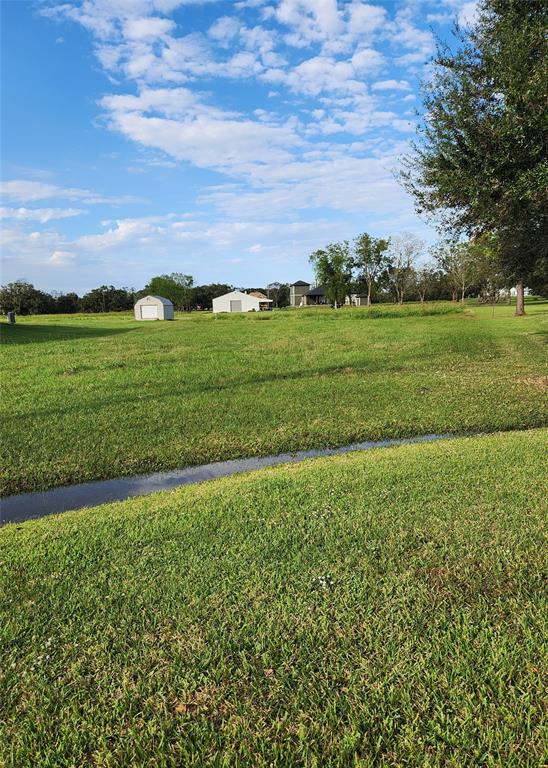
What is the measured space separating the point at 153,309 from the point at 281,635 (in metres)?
74.5

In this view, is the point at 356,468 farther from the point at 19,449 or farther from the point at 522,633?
the point at 19,449

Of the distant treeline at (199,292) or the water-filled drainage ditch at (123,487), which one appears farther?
the distant treeline at (199,292)

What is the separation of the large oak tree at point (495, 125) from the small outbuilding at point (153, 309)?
65592mm

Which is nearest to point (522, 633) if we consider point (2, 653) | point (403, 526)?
point (403, 526)

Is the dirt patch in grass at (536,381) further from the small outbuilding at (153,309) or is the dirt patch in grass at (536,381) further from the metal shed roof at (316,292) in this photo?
the metal shed roof at (316,292)

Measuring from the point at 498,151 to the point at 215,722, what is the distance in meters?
9.78

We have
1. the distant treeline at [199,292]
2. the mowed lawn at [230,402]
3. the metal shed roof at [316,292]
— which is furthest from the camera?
the metal shed roof at [316,292]

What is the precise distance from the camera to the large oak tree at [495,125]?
8.37m

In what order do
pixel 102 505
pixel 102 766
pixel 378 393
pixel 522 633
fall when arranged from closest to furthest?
pixel 102 766
pixel 522 633
pixel 102 505
pixel 378 393

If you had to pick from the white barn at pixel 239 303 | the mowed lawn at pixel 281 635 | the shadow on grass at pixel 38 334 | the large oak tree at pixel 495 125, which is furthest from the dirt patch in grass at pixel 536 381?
the white barn at pixel 239 303

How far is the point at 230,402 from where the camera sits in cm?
1064

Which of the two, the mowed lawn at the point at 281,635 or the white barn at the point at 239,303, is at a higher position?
the white barn at the point at 239,303

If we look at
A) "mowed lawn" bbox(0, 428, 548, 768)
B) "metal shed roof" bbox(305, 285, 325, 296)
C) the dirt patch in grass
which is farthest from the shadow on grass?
"metal shed roof" bbox(305, 285, 325, 296)

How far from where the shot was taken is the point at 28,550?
13.5 ft
